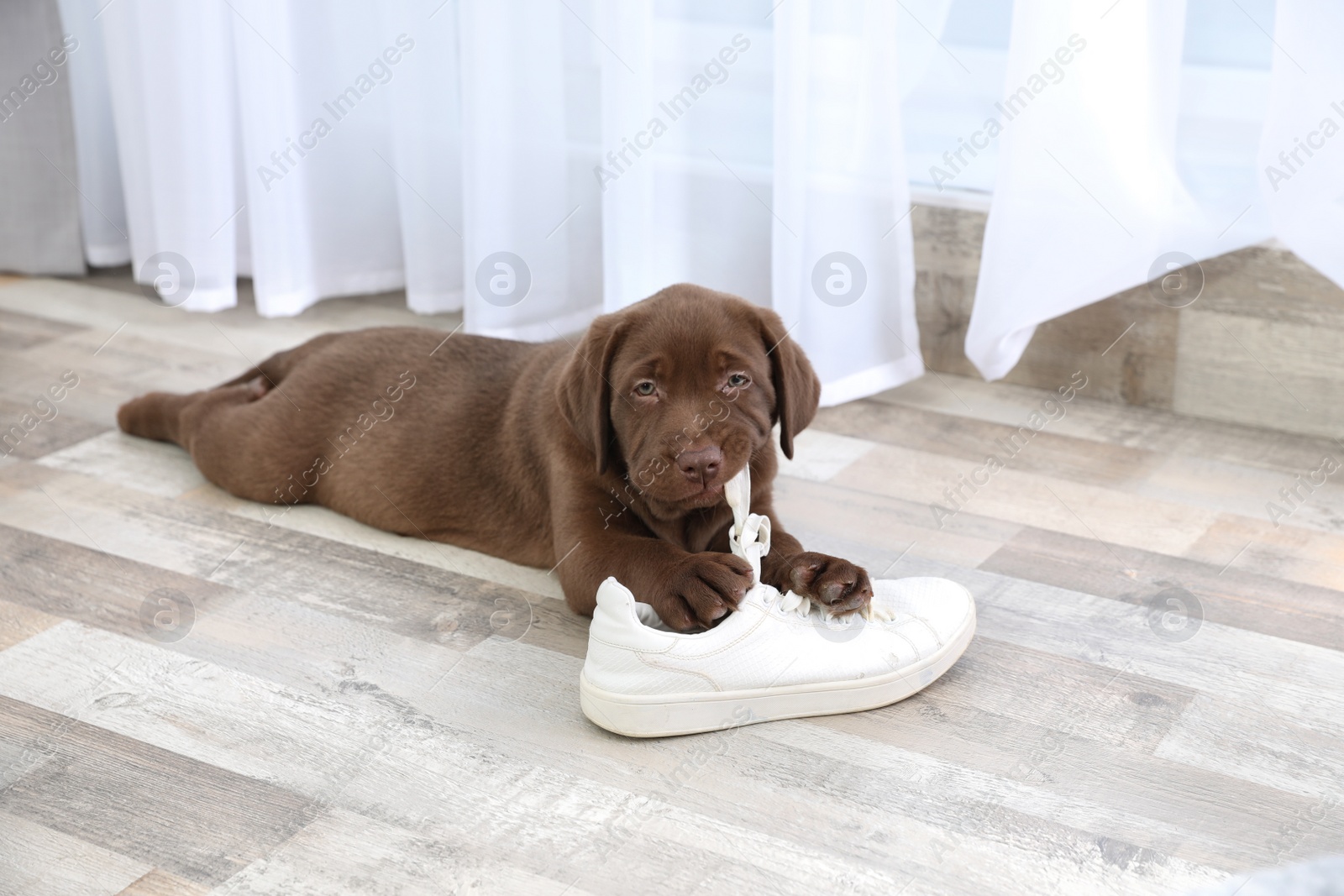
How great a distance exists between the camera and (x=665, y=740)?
1748mm

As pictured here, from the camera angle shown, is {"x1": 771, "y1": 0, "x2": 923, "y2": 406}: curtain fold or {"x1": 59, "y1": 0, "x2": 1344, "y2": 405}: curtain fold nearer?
{"x1": 59, "y1": 0, "x2": 1344, "y2": 405}: curtain fold

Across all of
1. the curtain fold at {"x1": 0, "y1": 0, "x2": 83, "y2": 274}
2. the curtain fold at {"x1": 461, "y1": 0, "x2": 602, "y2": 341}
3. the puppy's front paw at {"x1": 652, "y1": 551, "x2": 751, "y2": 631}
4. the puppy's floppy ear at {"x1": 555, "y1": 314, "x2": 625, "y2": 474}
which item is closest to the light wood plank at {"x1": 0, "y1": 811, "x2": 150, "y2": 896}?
the puppy's front paw at {"x1": 652, "y1": 551, "x2": 751, "y2": 631}

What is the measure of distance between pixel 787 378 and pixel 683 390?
182 mm

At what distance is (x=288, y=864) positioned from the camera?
151cm

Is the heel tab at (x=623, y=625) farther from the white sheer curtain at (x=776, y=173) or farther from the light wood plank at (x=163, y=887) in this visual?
the white sheer curtain at (x=776, y=173)

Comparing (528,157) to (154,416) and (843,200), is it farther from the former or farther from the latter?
(154,416)

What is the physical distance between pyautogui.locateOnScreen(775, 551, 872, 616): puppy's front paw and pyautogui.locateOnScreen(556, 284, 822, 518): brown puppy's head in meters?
0.17

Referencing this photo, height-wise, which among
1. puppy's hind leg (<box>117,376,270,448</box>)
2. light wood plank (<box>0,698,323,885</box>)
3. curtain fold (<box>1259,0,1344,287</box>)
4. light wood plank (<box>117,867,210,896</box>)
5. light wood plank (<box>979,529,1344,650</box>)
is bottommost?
light wood plank (<box>0,698,323,885</box>)

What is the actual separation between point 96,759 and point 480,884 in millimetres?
603

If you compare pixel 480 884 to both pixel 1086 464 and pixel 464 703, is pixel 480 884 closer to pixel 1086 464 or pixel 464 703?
pixel 464 703

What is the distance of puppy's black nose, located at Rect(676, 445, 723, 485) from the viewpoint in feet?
5.88

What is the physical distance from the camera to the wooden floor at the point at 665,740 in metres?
1.52

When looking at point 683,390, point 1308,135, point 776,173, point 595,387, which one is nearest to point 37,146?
point 776,173

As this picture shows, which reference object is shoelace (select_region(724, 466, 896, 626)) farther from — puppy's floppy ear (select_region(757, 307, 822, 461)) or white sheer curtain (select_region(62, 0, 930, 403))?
white sheer curtain (select_region(62, 0, 930, 403))
